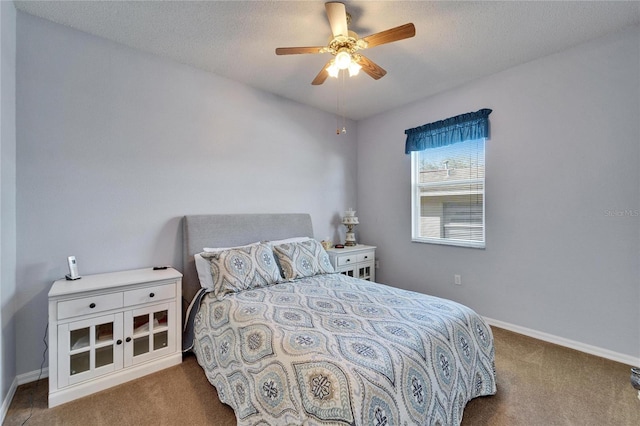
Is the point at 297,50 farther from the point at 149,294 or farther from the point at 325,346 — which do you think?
the point at 149,294

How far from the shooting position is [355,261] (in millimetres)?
3689

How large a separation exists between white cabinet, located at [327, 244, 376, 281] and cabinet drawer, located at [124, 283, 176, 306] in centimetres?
185

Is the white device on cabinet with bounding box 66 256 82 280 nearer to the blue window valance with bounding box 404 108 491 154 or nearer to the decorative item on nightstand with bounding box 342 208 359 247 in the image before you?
the decorative item on nightstand with bounding box 342 208 359 247

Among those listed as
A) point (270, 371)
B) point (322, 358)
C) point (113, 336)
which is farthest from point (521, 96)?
point (113, 336)

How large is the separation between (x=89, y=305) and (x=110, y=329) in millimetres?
238

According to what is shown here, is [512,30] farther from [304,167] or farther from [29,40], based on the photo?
[29,40]

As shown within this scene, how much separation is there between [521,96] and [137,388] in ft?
13.7

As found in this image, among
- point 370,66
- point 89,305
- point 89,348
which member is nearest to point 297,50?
point 370,66

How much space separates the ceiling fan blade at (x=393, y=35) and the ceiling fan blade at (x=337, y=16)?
7.4 inches

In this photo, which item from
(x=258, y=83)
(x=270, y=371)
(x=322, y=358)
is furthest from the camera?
(x=258, y=83)

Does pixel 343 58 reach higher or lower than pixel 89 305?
higher

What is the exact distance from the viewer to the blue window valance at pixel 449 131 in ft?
9.83

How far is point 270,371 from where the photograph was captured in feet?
4.73

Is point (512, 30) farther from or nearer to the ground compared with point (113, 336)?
farther from the ground
